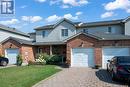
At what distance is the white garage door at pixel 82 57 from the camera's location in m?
24.9

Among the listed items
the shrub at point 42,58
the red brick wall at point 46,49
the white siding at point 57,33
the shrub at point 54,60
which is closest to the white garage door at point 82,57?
the shrub at point 54,60

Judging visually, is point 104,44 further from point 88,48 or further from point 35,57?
point 35,57

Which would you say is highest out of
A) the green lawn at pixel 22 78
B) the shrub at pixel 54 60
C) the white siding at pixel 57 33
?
the white siding at pixel 57 33

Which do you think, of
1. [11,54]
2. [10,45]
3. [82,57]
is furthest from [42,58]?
[82,57]

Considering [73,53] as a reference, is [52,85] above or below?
below

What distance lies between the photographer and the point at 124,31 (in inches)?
1198

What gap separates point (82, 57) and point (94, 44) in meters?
2.11

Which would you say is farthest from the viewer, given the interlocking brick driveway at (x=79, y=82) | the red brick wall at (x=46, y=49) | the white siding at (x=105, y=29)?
the red brick wall at (x=46, y=49)

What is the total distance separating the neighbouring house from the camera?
24.3 meters

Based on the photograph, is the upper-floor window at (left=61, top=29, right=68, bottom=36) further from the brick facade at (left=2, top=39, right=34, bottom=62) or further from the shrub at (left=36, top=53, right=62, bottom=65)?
the brick facade at (left=2, top=39, right=34, bottom=62)

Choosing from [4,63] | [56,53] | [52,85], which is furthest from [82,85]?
[56,53]

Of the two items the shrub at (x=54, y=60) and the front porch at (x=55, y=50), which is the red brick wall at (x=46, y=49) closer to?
the front porch at (x=55, y=50)

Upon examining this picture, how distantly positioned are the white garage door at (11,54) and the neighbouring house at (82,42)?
74cm

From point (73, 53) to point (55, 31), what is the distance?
31.0 ft
